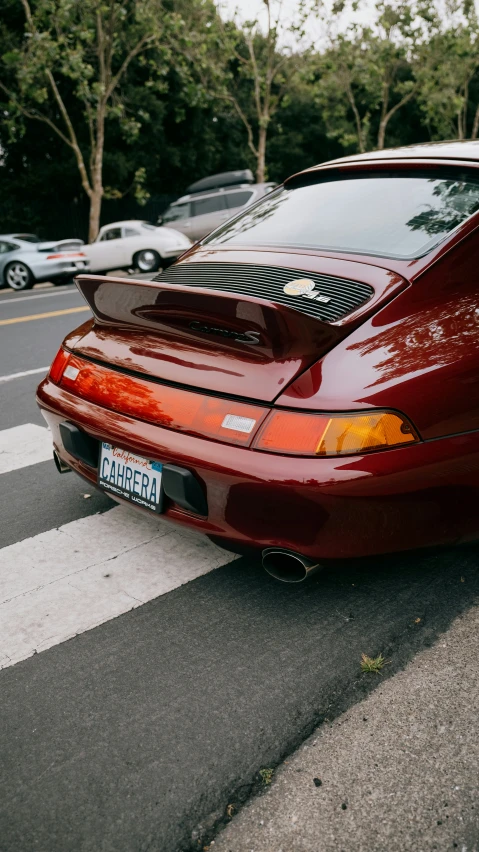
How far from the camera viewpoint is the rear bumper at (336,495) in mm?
2441

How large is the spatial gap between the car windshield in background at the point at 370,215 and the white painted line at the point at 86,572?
1363 millimetres

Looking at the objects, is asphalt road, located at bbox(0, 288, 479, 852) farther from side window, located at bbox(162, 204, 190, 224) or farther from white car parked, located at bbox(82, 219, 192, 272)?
side window, located at bbox(162, 204, 190, 224)

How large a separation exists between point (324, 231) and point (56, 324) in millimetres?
7469

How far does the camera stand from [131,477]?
2955 millimetres

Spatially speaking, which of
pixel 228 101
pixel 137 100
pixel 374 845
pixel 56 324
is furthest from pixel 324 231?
pixel 228 101

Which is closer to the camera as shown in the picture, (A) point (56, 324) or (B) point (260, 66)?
(A) point (56, 324)

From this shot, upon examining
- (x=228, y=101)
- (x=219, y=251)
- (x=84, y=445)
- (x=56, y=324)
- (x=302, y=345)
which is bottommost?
(x=56, y=324)

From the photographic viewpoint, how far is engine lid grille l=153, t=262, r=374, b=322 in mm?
2693

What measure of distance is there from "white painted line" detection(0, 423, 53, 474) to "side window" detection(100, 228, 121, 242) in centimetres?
1488

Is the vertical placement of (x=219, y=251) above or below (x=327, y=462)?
above

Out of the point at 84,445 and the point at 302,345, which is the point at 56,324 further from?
the point at 302,345

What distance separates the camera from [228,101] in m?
32.0

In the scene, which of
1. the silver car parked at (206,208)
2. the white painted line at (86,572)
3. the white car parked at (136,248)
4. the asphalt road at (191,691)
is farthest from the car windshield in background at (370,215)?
the silver car parked at (206,208)

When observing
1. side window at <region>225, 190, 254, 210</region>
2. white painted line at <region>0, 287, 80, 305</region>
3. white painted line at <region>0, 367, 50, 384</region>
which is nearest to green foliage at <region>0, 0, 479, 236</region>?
side window at <region>225, 190, 254, 210</region>
